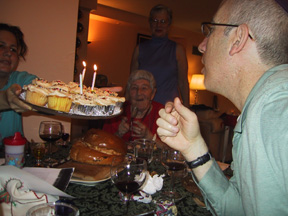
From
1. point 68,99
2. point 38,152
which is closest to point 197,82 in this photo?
point 68,99

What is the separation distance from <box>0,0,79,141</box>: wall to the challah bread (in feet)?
6.01

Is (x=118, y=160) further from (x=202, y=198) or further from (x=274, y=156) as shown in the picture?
(x=274, y=156)

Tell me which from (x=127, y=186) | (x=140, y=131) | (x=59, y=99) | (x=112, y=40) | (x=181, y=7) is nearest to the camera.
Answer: (x=127, y=186)

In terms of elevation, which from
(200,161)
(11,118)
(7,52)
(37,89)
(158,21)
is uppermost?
(158,21)

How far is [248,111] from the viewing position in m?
0.78

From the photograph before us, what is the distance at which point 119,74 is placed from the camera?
30.7 ft

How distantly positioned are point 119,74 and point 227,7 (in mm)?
8388


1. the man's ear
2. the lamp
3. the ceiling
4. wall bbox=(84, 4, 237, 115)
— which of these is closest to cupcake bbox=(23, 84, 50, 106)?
the man's ear

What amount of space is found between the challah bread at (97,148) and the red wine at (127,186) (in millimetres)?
348

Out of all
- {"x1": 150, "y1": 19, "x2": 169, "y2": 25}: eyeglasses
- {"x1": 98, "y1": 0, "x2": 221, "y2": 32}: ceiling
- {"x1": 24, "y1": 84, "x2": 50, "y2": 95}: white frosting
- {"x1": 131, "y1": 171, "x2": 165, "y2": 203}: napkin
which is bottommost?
{"x1": 131, "y1": 171, "x2": 165, "y2": 203}: napkin

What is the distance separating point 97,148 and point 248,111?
1164 mm

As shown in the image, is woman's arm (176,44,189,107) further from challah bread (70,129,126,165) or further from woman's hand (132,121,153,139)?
challah bread (70,129,126,165)

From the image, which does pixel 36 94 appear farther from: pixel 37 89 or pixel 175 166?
pixel 175 166

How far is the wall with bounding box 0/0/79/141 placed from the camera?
9.71 ft
